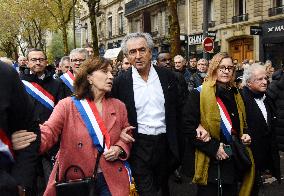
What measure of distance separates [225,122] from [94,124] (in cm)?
138

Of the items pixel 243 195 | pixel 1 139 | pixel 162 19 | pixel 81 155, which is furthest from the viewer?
pixel 162 19

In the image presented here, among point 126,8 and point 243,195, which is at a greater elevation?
point 126,8

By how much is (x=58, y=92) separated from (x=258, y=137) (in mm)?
2501

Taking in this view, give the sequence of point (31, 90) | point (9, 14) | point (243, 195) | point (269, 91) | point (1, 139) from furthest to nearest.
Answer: point (9, 14) → point (269, 91) → point (31, 90) → point (243, 195) → point (1, 139)

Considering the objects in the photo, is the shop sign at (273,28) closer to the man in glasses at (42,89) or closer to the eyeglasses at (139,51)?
the man in glasses at (42,89)

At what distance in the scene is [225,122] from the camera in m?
4.50

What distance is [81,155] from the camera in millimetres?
3697

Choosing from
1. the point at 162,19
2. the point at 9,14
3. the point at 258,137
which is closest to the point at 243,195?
the point at 258,137

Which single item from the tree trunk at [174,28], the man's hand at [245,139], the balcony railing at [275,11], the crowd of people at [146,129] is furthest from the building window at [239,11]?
the man's hand at [245,139]

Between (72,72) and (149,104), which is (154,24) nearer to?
(72,72)

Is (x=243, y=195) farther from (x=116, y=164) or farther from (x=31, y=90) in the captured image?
(x=31, y=90)

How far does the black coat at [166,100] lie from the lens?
14.7 feet

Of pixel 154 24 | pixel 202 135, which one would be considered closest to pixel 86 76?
pixel 202 135

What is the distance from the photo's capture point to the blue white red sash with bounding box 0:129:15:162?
8.18 ft
